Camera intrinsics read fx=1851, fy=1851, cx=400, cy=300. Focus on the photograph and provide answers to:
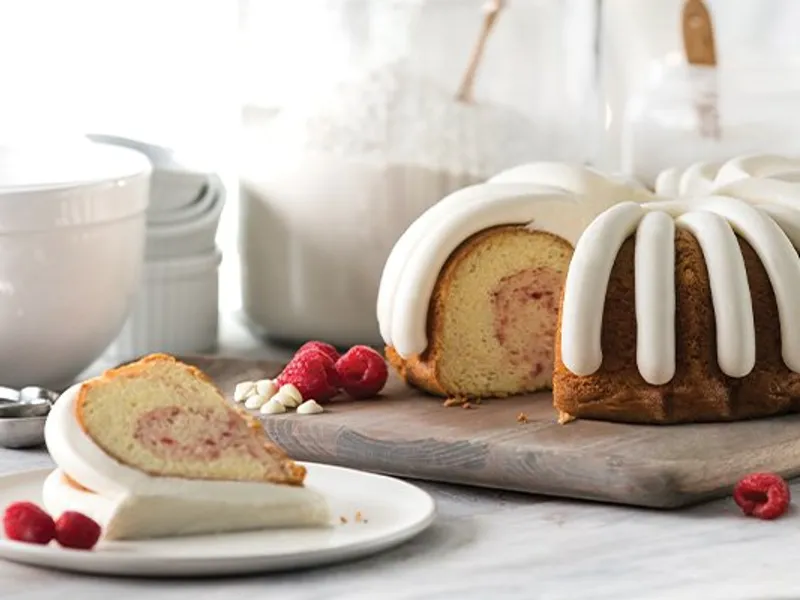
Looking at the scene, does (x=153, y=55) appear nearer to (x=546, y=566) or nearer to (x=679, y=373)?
(x=679, y=373)

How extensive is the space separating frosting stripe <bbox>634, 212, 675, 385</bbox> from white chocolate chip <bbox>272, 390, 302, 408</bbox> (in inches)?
12.7

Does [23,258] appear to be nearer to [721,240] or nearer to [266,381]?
[266,381]

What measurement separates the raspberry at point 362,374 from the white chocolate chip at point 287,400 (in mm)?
58

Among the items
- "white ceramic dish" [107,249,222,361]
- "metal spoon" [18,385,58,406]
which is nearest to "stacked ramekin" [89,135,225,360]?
"white ceramic dish" [107,249,222,361]

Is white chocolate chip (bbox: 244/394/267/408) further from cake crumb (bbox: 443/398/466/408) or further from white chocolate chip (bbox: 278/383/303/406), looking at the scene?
cake crumb (bbox: 443/398/466/408)

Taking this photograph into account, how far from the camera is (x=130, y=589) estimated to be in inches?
49.1

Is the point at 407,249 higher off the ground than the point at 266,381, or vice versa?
the point at 407,249

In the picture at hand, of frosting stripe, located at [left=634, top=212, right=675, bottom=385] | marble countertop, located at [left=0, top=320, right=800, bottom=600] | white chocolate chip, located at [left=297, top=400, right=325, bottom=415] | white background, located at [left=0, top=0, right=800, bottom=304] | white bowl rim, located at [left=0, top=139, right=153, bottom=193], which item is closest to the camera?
marble countertop, located at [left=0, top=320, right=800, bottom=600]

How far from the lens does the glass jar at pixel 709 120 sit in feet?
7.06

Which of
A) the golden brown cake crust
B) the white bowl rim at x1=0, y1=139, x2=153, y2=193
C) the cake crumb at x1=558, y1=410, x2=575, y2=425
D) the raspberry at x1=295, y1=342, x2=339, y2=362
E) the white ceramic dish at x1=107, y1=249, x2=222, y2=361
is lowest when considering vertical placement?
the white ceramic dish at x1=107, y1=249, x2=222, y2=361

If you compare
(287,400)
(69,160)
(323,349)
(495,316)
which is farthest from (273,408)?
(69,160)

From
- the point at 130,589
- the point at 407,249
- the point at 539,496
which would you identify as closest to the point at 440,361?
the point at 407,249

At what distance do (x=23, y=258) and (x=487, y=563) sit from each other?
2.24 ft

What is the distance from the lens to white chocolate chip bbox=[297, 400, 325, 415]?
5.41 feet
